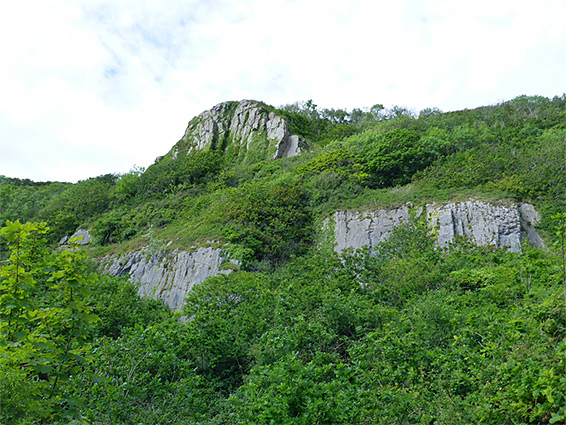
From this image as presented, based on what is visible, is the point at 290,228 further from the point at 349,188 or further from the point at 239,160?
the point at 239,160

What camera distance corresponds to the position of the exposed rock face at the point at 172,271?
15945mm

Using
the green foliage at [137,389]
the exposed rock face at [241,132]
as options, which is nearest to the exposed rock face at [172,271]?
the green foliage at [137,389]

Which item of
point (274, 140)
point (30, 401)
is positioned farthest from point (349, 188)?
point (30, 401)

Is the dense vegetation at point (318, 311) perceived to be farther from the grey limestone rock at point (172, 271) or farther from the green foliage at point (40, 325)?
the grey limestone rock at point (172, 271)

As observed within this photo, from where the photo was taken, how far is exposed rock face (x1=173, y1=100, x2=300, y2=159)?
3288 centimetres

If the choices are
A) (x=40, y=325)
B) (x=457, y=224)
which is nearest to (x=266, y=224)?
(x=457, y=224)

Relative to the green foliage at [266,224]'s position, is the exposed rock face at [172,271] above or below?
below

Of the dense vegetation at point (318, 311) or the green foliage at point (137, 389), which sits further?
the green foliage at point (137, 389)

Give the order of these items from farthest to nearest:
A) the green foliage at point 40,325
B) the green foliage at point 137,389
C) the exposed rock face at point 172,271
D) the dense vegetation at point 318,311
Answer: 1. the exposed rock face at point 172,271
2. the green foliage at point 137,389
3. the dense vegetation at point 318,311
4. the green foliage at point 40,325

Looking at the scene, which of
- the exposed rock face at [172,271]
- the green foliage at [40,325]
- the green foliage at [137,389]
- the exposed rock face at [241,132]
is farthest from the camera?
the exposed rock face at [241,132]

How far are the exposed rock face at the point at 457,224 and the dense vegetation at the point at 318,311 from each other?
74 cm

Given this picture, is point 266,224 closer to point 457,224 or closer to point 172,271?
point 172,271

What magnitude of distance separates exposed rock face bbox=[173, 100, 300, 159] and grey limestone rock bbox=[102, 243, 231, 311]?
15691mm

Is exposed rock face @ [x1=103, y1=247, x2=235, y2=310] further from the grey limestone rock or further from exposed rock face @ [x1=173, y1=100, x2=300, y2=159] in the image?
exposed rock face @ [x1=173, y1=100, x2=300, y2=159]
